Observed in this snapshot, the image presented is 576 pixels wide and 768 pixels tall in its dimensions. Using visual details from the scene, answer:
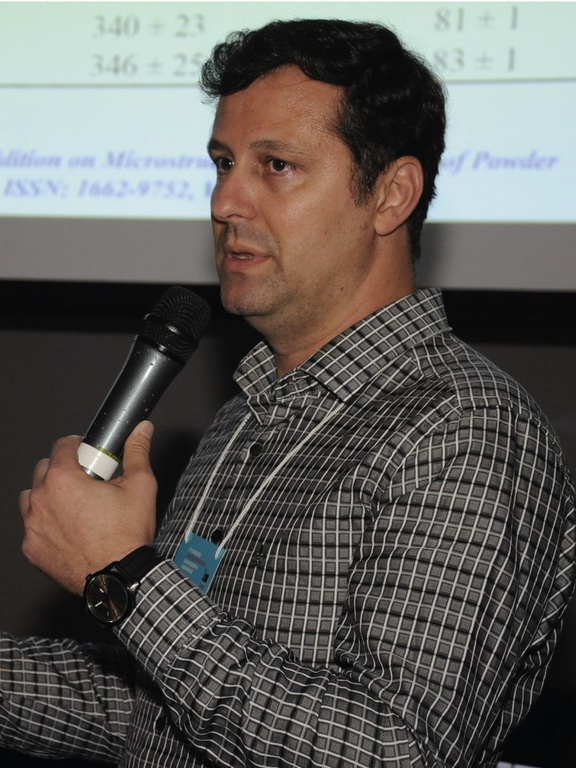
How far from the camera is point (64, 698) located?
1.47 metres

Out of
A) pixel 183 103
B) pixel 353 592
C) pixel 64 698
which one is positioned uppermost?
pixel 183 103

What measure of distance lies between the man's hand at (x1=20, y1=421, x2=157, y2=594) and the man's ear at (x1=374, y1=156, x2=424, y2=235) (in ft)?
2.07

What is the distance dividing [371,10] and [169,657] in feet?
5.29

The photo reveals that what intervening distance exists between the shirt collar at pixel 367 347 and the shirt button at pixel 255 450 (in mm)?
85

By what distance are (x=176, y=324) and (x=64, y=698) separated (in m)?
0.63

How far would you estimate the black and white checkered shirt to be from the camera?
1.05 m

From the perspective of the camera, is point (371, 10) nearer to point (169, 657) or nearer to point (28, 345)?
point (28, 345)

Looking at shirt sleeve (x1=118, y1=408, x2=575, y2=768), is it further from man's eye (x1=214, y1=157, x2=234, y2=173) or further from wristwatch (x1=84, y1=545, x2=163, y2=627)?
man's eye (x1=214, y1=157, x2=234, y2=173)

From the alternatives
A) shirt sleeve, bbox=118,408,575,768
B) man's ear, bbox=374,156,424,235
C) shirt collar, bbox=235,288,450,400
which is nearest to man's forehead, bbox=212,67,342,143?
man's ear, bbox=374,156,424,235

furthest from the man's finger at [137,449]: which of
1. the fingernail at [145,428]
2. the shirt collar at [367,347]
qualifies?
the shirt collar at [367,347]

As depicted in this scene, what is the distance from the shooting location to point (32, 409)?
284cm

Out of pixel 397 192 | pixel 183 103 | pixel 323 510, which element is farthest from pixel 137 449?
pixel 183 103

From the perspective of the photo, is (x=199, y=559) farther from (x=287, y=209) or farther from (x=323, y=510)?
(x=287, y=209)

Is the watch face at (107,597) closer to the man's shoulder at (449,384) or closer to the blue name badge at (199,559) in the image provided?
the blue name badge at (199,559)
